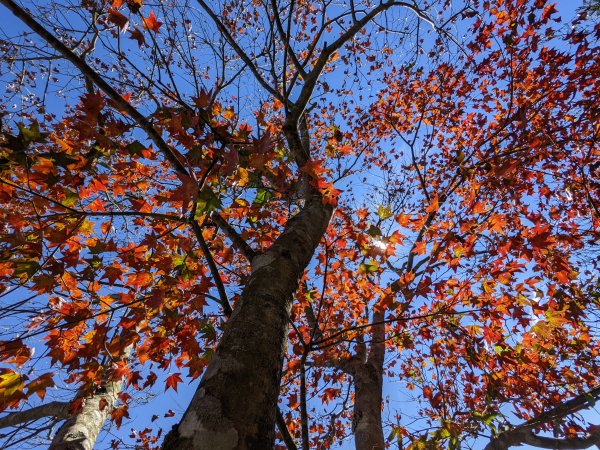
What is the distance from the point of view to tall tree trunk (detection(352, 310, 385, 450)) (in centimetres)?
335

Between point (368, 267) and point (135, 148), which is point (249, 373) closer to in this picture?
point (135, 148)

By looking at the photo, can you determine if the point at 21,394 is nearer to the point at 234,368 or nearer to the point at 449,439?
the point at 234,368

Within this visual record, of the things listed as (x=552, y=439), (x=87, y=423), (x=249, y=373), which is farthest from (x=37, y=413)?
(x=552, y=439)

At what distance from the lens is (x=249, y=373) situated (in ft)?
4.18

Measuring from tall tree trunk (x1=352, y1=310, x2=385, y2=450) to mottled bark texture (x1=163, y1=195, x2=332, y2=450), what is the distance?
156 cm

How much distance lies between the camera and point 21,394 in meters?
2.35

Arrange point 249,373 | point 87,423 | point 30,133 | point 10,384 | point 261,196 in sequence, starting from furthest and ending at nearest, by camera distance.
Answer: point 87,423 < point 261,196 < point 10,384 < point 30,133 < point 249,373

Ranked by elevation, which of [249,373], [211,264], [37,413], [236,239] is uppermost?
[236,239]

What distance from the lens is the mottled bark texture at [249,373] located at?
1060mm

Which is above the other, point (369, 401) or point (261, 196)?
point (261, 196)

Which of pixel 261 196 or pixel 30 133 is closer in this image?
pixel 30 133

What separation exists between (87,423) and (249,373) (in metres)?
4.31

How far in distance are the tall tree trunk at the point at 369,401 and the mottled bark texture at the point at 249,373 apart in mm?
1562

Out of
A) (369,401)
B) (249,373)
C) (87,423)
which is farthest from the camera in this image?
(87,423)
